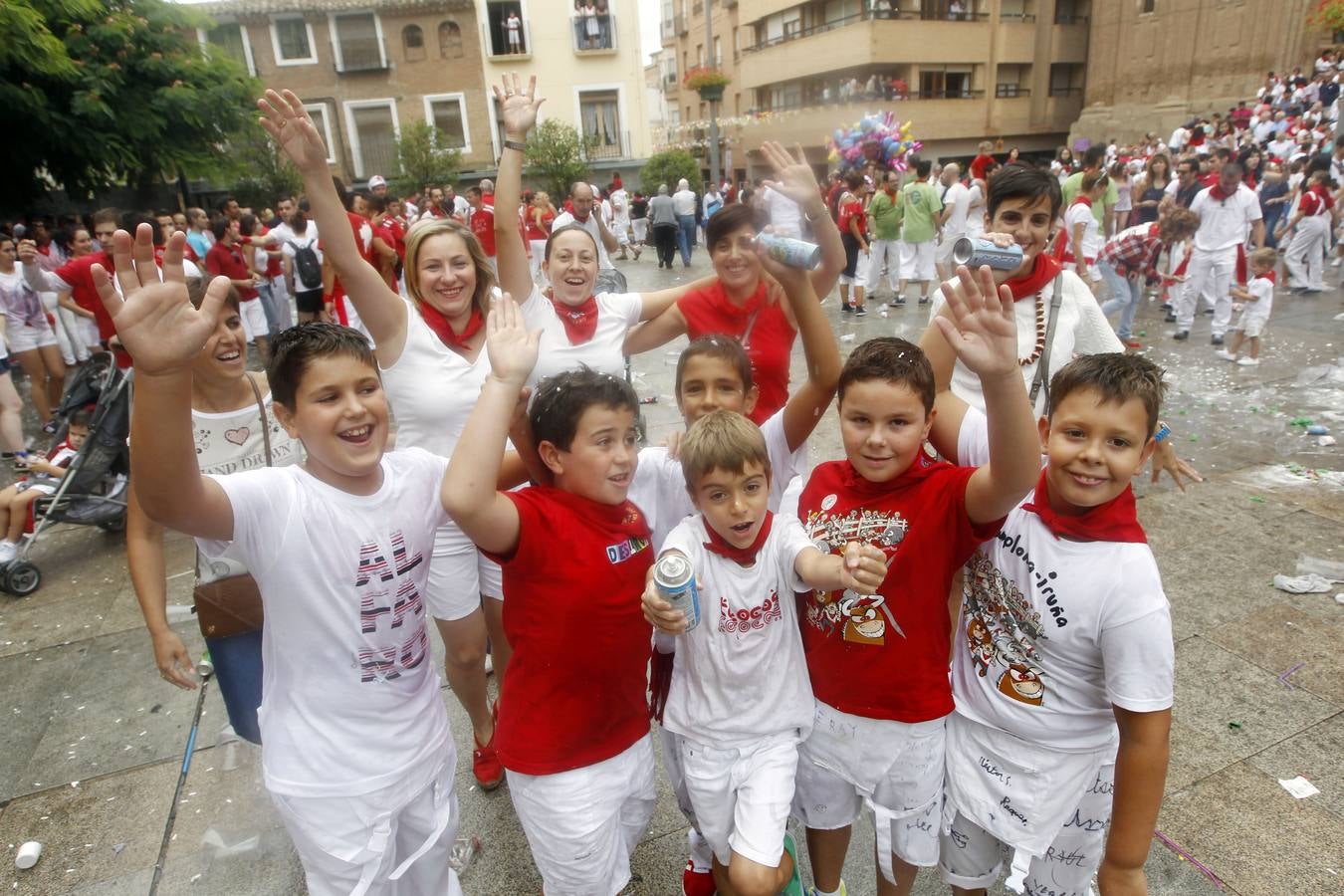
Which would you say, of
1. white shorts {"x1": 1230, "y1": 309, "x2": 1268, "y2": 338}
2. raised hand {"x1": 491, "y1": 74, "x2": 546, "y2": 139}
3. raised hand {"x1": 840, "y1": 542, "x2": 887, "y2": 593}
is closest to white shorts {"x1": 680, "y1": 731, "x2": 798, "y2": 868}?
raised hand {"x1": 840, "y1": 542, "x2": 887, "y2": 593}

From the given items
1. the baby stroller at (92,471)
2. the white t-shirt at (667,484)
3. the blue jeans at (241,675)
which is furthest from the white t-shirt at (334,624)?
the baby stroller at (92,471)

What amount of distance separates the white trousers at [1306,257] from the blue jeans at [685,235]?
34.2 feet

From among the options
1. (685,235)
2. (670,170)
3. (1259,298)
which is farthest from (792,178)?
(670,170)

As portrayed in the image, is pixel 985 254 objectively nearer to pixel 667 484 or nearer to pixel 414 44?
pixel 667 484

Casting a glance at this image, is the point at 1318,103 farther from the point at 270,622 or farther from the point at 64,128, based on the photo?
the point at 64,128

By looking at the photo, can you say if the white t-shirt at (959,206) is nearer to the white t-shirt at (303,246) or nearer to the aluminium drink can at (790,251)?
the white t-shirt at (303,246)

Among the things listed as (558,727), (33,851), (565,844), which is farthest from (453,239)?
(33,851)

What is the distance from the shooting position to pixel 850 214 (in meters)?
11.6

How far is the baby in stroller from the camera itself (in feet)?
15.5

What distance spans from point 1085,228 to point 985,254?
856 cm

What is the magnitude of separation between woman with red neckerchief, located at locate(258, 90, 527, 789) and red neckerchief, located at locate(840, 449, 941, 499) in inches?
52.4

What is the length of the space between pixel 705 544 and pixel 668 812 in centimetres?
136

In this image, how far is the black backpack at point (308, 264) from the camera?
9.07 m

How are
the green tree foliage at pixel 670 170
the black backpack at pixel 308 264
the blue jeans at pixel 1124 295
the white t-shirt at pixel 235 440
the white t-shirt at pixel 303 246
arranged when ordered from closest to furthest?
the white t-shirt at pixel 235 440, the blue jeans at pixel 1124 295, the black backpack at pixel 308 264, the white t-shirt at pixel 303 246, the green tree foliage at pixel 670 170
